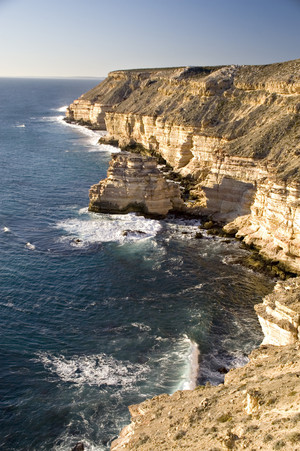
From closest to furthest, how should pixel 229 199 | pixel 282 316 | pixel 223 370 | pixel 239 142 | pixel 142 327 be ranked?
pixel 282 316
pixel 223 370
pixel 142 327
pixel 229 199
pixel 239 142

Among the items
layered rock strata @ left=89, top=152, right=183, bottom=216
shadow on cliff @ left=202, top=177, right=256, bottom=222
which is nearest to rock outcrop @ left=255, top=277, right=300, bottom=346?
shadow on cliff @ left=202, top=177, right=256, bottom=222

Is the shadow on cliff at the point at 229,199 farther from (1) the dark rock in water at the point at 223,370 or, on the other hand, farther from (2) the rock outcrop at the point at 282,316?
(1) the dark rock in water at the point at 223,370

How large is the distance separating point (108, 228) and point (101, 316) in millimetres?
16694

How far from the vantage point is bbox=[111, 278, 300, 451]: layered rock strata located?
1312 centimetres

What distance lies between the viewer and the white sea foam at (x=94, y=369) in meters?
24.1

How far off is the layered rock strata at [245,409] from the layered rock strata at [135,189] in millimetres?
27744

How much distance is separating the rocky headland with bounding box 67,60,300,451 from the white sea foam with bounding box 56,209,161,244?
5.02 ft

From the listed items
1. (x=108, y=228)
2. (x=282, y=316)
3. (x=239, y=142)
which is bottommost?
(x=108, y=228)

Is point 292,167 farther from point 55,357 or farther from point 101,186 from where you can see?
point 55,357

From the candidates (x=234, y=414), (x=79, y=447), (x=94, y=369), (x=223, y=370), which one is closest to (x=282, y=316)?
(x=223, y=370)

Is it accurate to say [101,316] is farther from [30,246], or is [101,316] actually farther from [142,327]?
[30,246]

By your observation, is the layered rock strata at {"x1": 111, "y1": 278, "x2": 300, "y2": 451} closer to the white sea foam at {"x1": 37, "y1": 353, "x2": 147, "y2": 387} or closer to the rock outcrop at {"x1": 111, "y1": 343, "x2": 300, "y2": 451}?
the rock outcrop at {"x1": 111, "y1": 343, "x2": 300, "y2": 451}

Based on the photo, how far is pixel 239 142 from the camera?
48.3m

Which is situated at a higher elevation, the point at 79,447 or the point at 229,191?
the point at 229,191
